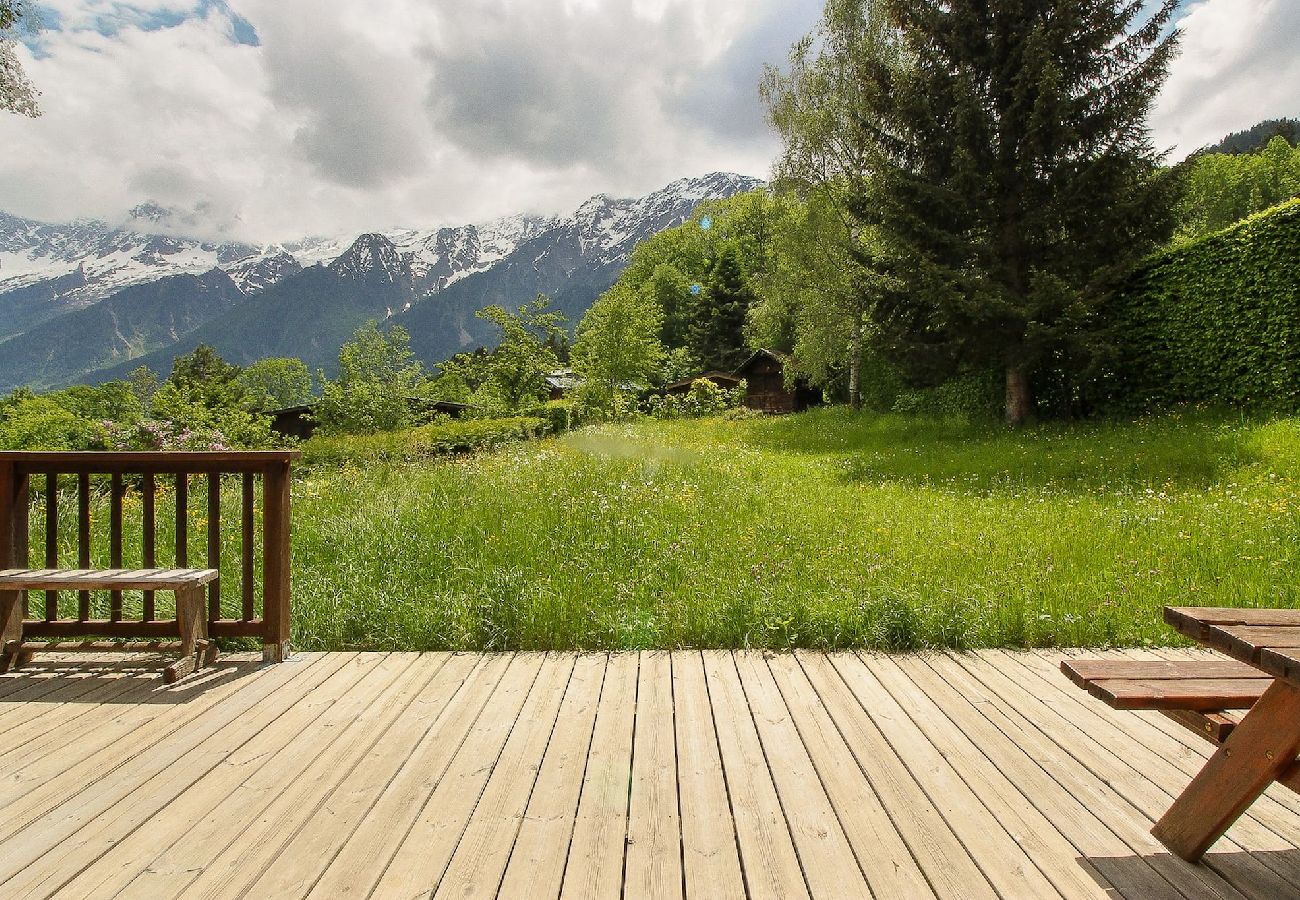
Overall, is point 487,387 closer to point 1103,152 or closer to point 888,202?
point 888,202

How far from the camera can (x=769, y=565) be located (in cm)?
527

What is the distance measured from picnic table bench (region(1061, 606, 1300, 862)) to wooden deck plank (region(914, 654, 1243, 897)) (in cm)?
8

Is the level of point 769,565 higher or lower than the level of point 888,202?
lower

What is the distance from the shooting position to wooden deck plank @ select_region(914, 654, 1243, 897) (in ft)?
6.39

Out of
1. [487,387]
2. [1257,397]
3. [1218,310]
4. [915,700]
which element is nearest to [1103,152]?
[1218,310]

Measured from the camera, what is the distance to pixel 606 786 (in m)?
2.46

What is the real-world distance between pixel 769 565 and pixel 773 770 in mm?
2754

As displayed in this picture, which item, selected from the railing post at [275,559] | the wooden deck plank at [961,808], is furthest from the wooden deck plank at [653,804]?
the railing post at [275,559]

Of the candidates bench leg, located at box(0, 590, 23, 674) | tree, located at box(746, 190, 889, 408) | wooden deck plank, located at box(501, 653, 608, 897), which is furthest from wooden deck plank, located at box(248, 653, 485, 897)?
tree, located at box(746, 190, 889, 408)

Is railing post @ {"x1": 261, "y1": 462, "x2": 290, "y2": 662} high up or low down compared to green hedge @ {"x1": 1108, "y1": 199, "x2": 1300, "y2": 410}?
down

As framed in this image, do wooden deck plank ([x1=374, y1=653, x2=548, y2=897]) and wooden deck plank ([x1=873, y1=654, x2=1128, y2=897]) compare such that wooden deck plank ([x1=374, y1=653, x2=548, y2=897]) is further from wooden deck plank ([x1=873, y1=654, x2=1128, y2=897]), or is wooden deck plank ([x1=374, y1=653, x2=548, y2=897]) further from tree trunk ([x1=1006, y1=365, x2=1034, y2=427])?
tree trunk ([x1=1006, y1=365, x2=1034, y2=427])

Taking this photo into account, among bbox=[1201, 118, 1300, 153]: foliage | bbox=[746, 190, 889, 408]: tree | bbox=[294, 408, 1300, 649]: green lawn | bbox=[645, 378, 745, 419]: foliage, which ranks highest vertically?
bbox=[1201, 118, 1300, 153]: foliage

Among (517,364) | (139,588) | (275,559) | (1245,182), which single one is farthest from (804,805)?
(1245,182)

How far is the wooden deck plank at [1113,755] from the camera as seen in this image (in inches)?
77.5
